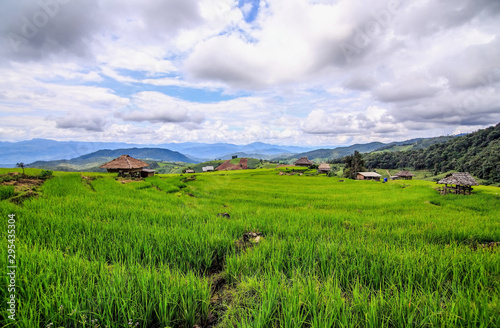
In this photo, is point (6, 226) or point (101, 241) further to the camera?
point (6, 226)

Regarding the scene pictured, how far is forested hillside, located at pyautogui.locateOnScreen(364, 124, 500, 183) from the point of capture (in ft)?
286

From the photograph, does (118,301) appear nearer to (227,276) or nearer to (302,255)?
(227,276)

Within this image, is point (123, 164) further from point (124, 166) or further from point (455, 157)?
point (455, 157)

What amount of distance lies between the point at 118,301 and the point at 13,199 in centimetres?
827

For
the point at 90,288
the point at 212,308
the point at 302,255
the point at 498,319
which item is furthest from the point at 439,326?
the point at 90,288

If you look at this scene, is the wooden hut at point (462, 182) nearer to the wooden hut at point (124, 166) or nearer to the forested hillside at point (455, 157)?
the wooden hut at point (124, 166)

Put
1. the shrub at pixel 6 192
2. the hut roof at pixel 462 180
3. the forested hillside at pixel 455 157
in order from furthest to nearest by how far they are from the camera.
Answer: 1. the forested hillside at pixel 455 157
2. the hut roof at pixel 462 180
3. the shrub at pixel 6 192

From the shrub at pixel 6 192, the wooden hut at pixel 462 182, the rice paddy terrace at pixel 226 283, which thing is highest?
the shrub at pixel 6 192

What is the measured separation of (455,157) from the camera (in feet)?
375

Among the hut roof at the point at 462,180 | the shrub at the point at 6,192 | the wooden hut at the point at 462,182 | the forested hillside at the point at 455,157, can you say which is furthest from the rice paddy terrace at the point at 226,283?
the forested hillside at the point at 455,157

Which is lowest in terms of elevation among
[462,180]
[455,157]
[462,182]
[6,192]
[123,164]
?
[462,182]

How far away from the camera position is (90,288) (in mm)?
2227

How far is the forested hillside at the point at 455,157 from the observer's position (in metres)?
87.3

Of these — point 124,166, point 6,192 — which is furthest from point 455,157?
point 6,192
